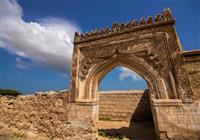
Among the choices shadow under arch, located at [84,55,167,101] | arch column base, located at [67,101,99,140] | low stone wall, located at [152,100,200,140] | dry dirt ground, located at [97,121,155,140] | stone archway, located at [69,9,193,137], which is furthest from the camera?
dry dirt ground, located at [97,121,155,140]

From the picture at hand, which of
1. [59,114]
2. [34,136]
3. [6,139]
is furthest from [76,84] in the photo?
[6,139]

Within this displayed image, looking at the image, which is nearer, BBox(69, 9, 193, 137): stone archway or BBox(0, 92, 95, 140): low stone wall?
BBox(69, 9, 193, 137): stone archway

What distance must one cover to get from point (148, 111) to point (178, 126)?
601 cm

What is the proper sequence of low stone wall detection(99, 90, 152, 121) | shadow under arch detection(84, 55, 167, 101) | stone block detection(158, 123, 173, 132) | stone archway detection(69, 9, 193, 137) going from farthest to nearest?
low stone wall detection(99, 90, 152, 121) → shadow under arch detection(84, 55, 167, 101) → stone archway detection(69, 9, 193, 137) → stone block detection(158, 123, 173, 132)

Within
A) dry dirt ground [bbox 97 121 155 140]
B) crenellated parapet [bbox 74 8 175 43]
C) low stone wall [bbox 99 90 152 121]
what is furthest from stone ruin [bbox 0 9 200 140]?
low stone wall [bbox 99 90 152 121]

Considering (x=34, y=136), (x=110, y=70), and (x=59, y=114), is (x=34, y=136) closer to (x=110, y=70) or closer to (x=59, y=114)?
(x=59, y=114)

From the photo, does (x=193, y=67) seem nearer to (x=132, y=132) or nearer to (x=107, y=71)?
(x=107, y=71)

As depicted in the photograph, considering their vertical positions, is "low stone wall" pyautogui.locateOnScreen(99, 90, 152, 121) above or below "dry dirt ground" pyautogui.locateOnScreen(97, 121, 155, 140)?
above

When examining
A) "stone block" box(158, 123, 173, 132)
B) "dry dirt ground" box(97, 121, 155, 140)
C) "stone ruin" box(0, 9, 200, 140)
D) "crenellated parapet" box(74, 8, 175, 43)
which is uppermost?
"crenellated parapet" box(74, 8, 175, 43)

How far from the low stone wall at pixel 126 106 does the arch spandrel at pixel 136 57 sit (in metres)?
5.36

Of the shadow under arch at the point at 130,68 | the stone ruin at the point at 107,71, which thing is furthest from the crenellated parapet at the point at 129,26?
the shadow under arch at the point at 130,68

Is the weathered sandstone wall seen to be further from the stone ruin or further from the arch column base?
the arch column base

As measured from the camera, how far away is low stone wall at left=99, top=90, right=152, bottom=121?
9.77 m

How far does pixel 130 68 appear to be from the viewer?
5.19 meters
